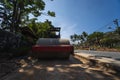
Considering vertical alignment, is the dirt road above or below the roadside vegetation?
below

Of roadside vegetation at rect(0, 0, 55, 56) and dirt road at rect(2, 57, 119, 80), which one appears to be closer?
dirt road at rect(2, 57, 119, 80)

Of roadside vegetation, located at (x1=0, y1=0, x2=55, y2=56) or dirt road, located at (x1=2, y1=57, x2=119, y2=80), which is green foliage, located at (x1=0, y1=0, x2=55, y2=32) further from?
dirt road, located at (x1=2, y1=57, x2=119, y2=80)

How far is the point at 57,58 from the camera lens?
1166cm

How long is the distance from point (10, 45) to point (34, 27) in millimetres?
14874

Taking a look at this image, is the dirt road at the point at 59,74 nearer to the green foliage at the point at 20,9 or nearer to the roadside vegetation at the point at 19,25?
the roadside vegetation at the point at 19,25

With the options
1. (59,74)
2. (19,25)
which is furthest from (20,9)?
(59,74)

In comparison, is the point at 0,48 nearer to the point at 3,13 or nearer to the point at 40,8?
the point at 40,8

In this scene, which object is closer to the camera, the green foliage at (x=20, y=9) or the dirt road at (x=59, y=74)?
the dirt road at (x=59, y=74)

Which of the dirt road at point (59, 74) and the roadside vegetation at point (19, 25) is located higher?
the roadside vegetation at point (19, 25)

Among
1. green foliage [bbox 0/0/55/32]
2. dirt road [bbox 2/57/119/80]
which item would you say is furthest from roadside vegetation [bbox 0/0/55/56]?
dirt road [bbox 2/57/119/80]

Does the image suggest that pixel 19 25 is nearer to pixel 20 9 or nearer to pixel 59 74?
pixel 20 9

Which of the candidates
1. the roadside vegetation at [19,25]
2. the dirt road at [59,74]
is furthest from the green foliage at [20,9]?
the dirt road at [59,74]

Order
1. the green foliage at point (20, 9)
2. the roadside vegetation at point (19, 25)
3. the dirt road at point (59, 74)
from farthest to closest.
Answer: the green foliage at point (20, 9) < the roadside vegetation at point (19, 25) < the dirt road at point (59, 74)

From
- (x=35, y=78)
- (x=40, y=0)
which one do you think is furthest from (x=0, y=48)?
(x=40, y=0)
